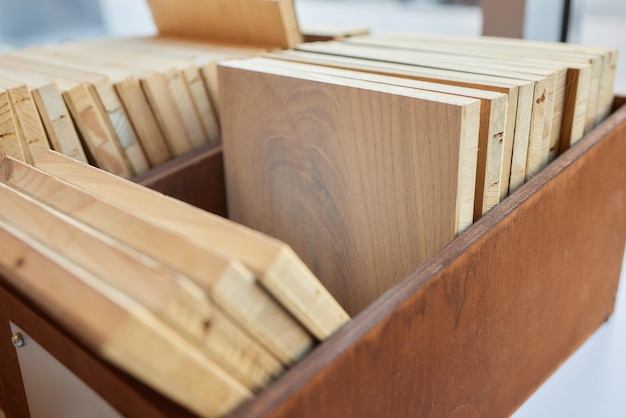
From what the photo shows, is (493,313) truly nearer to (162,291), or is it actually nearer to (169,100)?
(162,291)

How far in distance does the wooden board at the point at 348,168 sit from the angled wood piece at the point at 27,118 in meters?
0.26

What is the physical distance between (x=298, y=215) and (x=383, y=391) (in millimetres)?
355

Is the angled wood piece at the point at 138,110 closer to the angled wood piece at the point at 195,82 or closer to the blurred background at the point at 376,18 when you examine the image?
the angled wood piece at the point at 195,82

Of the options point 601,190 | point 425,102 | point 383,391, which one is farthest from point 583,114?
point 383,391

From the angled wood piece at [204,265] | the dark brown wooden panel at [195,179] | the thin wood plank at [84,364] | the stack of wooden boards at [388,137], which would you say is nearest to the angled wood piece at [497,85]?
the stack of wooden boards at [388,137]

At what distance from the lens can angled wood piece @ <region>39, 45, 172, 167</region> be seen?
100 cm

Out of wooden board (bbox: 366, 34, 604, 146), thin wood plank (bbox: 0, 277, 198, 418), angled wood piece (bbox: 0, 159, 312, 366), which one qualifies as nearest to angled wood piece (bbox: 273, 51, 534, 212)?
wooden board (bbox: 366, 34, 604, 146)

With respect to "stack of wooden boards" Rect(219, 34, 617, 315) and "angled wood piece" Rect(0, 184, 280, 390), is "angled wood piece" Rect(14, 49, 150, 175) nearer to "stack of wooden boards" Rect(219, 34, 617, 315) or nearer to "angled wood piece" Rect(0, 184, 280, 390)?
"stack of wooden boards" Rect(219, 34, 617, 315)

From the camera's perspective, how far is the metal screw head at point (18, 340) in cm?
72

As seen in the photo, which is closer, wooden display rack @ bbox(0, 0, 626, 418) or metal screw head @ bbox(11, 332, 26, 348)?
wooden display rack @ bbox(0, 0, 626, 418)

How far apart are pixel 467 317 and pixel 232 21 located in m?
0.78

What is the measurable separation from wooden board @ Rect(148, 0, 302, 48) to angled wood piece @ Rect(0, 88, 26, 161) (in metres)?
0.50

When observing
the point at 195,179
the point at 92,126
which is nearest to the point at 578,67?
the point at 195,179

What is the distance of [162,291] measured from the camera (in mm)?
491
